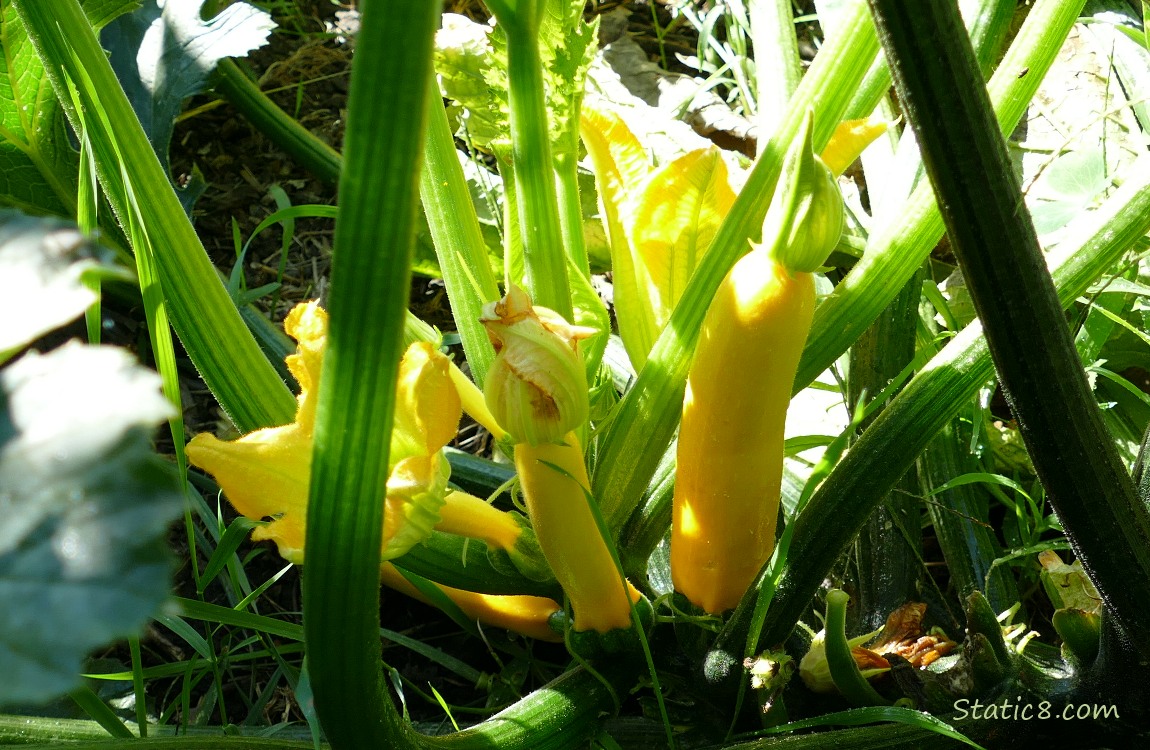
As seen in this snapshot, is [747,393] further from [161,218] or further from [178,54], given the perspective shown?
[178,54]

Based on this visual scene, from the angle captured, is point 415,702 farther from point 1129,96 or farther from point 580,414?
point 1129,96

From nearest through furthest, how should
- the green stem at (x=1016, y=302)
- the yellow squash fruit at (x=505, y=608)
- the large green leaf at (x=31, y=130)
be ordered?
the green stem at (x=1016, y=302) → the yellow squash fruit at (x=505, y=608) → the large green leaf at (x=31, y=130)

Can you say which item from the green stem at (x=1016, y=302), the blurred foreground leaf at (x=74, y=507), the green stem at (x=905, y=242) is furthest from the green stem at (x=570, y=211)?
the blurred foreground leaf at (x=74, y=507)

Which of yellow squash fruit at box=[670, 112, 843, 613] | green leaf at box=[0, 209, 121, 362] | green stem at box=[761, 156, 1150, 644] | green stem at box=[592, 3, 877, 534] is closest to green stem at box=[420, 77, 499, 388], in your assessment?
green stem at box=[592, 3, 877, 534]

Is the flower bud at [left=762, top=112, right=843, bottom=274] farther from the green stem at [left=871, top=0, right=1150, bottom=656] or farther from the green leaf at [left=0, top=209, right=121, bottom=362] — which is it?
the green leaf at [left=0, top=209, right=121, bottom=362]

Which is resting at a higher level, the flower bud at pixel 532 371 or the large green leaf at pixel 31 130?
the large green leaf at pixel 31 130

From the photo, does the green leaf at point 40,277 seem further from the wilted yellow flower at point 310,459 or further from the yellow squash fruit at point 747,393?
the yellow squash fruit at point 747,393

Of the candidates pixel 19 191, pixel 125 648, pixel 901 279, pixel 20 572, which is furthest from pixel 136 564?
pixel 19 191
